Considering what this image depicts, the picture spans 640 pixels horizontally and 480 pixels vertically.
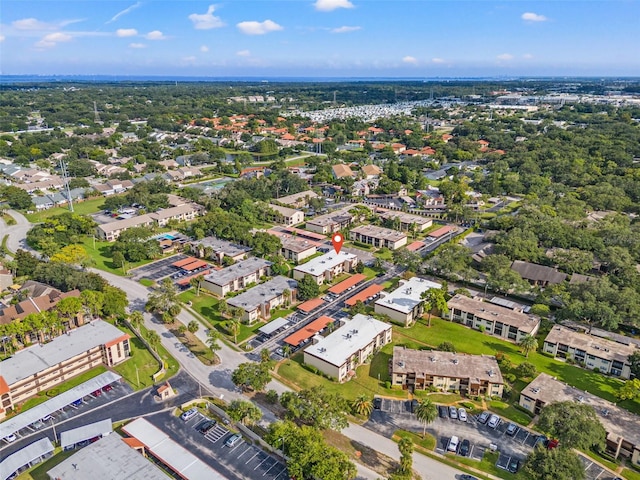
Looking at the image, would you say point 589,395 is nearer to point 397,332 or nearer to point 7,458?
point 397,332

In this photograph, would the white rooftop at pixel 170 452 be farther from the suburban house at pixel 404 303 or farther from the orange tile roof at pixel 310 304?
the suburban house at pixel 404 303

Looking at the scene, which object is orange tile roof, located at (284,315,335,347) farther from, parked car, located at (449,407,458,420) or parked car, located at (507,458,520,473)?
parked car, located at (507,458,520,473)

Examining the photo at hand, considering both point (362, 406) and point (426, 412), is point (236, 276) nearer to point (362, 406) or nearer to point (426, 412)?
point (362, 406)

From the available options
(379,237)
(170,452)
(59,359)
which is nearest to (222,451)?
(170,452)

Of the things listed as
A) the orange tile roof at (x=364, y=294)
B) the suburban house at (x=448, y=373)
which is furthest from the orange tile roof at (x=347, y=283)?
the suburban house at (x=448, y=373)

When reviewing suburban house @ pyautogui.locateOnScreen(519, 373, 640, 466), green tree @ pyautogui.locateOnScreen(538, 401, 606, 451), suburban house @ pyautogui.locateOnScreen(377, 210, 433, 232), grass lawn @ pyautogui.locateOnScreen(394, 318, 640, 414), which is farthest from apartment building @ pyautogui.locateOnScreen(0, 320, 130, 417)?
suburban house @ pyautogui.locateOnScreen(377, 210, 433, 232)

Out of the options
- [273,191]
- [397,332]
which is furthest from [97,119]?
[397,332]

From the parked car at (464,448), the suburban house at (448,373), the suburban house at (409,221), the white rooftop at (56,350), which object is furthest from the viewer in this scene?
the suburban house at (409,221)
